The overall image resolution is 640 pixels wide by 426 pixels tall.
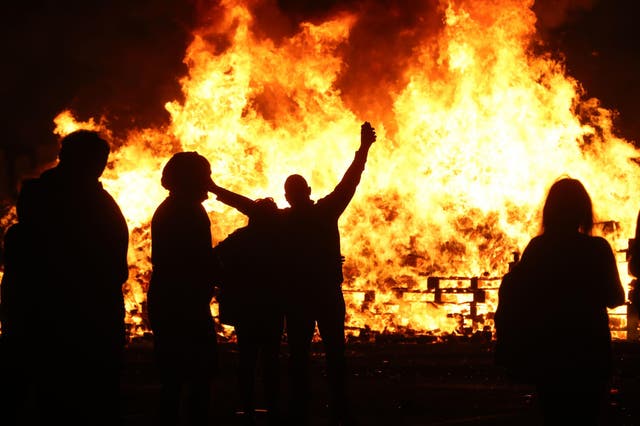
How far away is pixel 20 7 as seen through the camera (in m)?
19.8

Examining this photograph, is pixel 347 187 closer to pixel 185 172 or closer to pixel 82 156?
pixel 185 172

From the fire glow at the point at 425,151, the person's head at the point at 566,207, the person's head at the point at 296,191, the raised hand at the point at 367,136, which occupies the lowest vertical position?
the person's head at the point at 566,207

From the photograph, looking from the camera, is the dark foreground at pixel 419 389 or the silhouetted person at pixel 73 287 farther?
the dark foreground at pixel 419 389

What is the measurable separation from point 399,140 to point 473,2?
3.00 metres

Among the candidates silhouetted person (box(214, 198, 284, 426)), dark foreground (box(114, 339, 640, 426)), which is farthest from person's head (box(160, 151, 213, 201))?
dark foreground (box(114, 339, 640, 426))

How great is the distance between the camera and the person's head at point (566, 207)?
4.02 meters

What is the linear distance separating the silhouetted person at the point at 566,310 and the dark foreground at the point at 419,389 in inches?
103

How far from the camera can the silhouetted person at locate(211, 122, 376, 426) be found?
608cm

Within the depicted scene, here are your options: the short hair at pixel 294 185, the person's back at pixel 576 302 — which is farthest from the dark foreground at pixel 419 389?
the person's back at pixel 576 302

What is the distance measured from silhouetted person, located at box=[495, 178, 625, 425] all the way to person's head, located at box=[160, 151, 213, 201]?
2.03m

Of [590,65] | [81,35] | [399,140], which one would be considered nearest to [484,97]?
[399,140]

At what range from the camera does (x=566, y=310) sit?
395 centimetres

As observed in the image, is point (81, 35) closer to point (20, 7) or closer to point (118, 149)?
point (20, 7)

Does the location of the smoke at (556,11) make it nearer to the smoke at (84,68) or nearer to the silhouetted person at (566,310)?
the smoke at (84,68)
